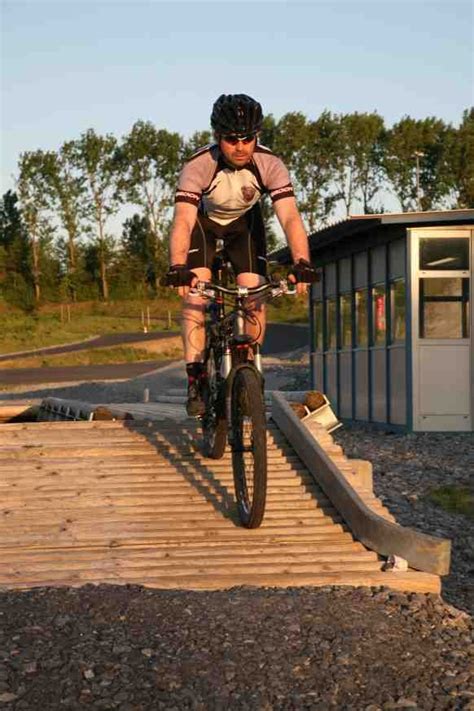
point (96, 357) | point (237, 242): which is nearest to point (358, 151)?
point (96, 357)

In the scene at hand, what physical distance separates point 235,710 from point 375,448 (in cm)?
1413

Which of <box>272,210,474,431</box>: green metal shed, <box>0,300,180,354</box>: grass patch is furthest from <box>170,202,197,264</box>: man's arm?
<box>0,300,180,354</box>: grass patch

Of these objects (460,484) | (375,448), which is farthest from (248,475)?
(375,448)

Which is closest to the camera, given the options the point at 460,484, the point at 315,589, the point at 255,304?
the point at 315,589

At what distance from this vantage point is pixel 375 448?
717 inches

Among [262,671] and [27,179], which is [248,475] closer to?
[262,671]

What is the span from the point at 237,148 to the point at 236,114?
0.23 meters

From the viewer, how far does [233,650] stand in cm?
484

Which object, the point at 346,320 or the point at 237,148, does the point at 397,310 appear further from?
the point at 237,148

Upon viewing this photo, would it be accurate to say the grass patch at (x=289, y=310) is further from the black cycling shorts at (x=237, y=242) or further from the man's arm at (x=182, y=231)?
the man's arm at (x=182, y=231)

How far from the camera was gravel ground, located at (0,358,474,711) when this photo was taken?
14.2 ft

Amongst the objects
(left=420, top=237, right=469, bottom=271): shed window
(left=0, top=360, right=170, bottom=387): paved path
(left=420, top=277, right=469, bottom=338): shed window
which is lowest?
(left=0, top=360, right=170, bottom=387): paved path

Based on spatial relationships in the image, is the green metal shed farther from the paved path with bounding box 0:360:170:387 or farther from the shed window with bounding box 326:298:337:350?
the paved path with bounding box 0:360:170:387

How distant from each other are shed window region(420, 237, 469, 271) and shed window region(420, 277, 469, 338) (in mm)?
222
